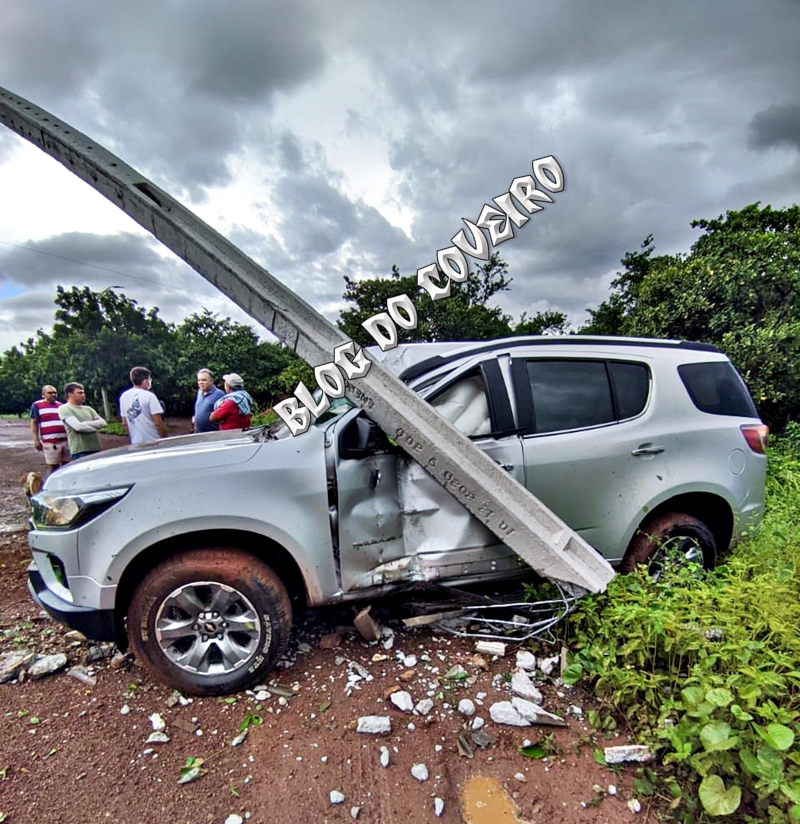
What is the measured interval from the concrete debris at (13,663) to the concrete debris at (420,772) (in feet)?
7.37

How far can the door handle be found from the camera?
2.63 metres

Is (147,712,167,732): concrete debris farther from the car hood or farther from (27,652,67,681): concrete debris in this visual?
the car hood

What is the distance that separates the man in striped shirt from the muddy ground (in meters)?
3.72

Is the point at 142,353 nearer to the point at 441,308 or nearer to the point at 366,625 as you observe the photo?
the point at 441,308

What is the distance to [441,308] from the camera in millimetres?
14094

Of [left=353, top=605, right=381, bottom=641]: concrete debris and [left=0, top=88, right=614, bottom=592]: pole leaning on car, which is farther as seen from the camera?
[left=353, top=605, right=381, bottom=641]: concrete debris

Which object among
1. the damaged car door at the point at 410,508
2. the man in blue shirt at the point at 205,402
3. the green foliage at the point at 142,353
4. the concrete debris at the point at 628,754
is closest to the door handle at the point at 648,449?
the damaged car door at the point at 410,508

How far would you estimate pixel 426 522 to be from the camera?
2455mm

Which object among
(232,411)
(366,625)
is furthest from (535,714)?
(232,411)

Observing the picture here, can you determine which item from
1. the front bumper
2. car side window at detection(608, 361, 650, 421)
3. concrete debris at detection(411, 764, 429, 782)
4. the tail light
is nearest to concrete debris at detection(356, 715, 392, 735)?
concrete debris at detection(411, 764, 429, 782)

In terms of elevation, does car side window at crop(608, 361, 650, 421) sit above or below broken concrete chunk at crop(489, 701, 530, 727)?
above

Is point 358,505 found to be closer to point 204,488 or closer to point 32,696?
point 204,488

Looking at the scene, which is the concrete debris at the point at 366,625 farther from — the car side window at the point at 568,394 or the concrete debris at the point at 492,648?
the car side window at the point at 568,394

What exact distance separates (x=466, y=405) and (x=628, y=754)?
1.79m
